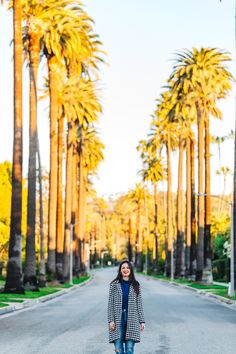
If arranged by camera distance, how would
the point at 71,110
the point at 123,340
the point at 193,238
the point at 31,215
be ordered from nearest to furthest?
1. the point at 123,340
2. the point at 31,215
3. the point at 71,110
4. the point at 193,238

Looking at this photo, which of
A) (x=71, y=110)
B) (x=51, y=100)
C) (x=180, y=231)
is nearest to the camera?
(x=51, y=100)

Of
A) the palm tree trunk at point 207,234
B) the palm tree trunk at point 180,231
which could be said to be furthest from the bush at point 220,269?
the palm tree trunk at point 207,234

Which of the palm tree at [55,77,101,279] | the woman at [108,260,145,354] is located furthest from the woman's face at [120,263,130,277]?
the palm tree at [55,77,101,279]

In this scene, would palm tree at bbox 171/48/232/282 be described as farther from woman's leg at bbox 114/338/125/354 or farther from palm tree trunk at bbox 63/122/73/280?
woman's leg at bbox 114/338/125/354

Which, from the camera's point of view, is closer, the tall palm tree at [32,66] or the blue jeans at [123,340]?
the blue jeans at [123,340]

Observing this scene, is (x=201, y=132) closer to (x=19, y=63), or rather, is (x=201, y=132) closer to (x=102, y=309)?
(x=19, y=63)

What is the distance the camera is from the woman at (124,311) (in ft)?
35.6

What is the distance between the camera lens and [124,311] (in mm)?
10914

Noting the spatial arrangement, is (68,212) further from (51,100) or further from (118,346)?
(118,346)

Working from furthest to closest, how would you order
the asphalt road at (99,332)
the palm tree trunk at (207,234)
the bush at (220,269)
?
the bush at (220,269) < the palm tree trunk at (207,234) < the asphalt road at (99,332)

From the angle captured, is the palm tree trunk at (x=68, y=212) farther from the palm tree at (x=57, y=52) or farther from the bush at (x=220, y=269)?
the bush at (x=220, y=269)

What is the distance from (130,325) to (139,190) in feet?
407

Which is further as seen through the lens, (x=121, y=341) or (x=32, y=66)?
(x=32, y=66)

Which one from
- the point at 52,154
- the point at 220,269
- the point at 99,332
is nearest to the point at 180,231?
the point at 220,269
